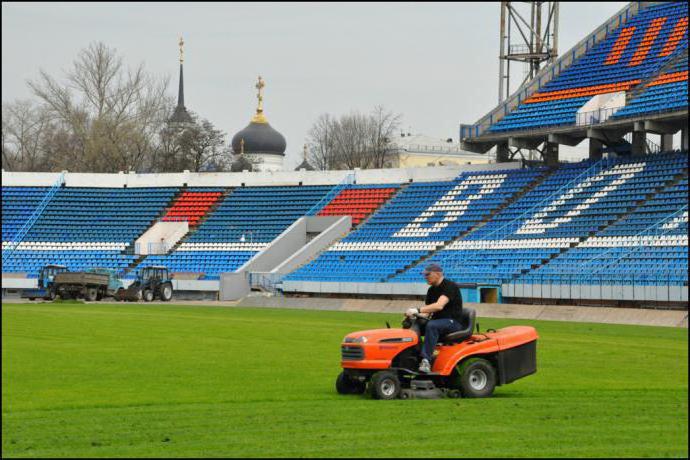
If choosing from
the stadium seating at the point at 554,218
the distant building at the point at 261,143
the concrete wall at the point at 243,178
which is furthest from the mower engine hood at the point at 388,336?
the distant building at the point at 261,143

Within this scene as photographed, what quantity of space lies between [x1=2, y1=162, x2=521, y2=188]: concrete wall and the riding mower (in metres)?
48.4

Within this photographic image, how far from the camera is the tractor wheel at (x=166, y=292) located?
55.5 metres

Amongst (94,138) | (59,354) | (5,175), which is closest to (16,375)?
(59,354)

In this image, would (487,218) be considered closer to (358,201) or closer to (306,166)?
(358,201)

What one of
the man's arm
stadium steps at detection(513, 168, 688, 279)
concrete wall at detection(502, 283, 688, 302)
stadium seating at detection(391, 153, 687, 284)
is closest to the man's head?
the man's arm

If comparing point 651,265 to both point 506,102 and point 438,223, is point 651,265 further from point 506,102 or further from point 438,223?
point 506,102

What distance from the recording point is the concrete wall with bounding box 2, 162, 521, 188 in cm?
6512

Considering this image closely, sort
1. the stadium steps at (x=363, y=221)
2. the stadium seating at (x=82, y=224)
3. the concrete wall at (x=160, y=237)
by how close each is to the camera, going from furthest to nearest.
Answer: the concrete wall at (x=160, y=237) → the stadium seating at (x=82, y=224) → the stadium steps at (x=363, y=221)

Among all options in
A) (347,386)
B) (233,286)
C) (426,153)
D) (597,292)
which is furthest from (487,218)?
(426,153)

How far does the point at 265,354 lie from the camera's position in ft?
75.2

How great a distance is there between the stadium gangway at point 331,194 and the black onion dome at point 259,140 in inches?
1628

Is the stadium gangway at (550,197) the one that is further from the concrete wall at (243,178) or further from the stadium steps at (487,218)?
the concrete wall at (243,178)

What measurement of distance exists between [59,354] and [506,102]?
Answer: 4377 cm

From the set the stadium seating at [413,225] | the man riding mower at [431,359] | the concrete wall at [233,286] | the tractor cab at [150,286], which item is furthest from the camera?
the concrete wall at [233,286]
